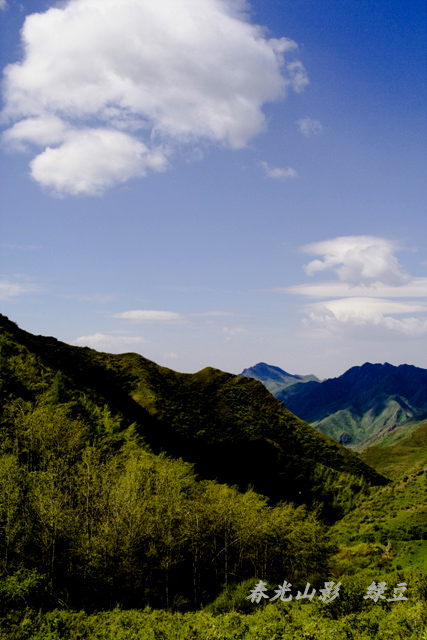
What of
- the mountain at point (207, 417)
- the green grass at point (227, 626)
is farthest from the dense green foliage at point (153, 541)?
the mountain at point (207, 417)

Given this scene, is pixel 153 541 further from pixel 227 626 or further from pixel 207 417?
pixel 207 417

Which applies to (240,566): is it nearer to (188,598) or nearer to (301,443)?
(188,598)

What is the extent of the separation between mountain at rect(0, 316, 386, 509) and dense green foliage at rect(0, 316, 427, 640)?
1640 millimetres

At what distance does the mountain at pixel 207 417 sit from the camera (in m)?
90.8

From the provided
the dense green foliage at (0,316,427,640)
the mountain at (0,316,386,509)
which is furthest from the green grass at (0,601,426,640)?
the mountain at (0,316,386,509)

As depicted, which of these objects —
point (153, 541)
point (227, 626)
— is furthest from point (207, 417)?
point (227, 626)

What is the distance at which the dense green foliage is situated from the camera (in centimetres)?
2317

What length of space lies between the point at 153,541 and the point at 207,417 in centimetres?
7354

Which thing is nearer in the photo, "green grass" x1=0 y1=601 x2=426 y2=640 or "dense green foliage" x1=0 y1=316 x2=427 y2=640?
"green grass" x1=0 y1=601 x2=426 y2=640

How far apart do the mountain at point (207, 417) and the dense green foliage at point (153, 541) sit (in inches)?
64.6

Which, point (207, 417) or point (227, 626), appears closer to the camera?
point (227, 626)

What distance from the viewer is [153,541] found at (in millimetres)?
37031

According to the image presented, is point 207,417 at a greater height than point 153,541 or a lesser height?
greater

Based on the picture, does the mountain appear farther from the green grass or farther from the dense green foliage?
the green grass
